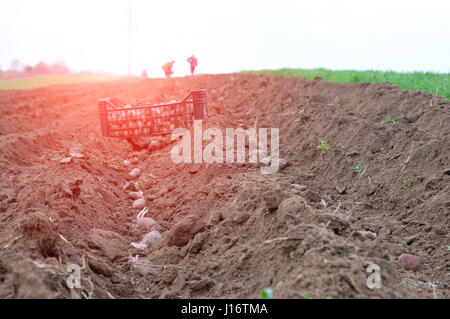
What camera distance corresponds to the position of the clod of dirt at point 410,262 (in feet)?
10.3

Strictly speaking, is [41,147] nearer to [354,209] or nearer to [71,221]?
[71,221]

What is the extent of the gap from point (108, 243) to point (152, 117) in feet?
10.3

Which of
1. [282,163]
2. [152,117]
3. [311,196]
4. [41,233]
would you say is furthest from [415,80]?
[41,233]

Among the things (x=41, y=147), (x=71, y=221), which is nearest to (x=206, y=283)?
(x=71, y=221)

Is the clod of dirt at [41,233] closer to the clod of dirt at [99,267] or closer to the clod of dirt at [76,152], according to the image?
the clod of dirt at [99,267]

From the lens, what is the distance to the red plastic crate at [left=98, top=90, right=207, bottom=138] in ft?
21.2

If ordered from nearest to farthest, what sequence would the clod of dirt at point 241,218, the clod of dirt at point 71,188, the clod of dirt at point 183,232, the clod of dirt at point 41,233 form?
the clod of dirt at point 41,233
the clod of dirt at point 241,218
the clod of dirt at point 183,232
the clod of dirt at point 71,188

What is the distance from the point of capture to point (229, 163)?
4.86m

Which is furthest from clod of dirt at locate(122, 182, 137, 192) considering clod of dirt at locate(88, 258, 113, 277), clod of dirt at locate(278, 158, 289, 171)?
clod of dirt at locate(88, 258, 113, 277)

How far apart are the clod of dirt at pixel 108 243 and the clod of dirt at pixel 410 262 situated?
222 cm

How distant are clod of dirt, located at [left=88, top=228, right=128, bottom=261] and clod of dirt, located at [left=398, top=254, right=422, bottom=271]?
222 centimetres

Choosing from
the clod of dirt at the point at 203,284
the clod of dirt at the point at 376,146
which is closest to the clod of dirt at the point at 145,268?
the clod of dirt at the point at 203,284

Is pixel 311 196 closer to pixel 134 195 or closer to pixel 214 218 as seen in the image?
pixel 214 218
